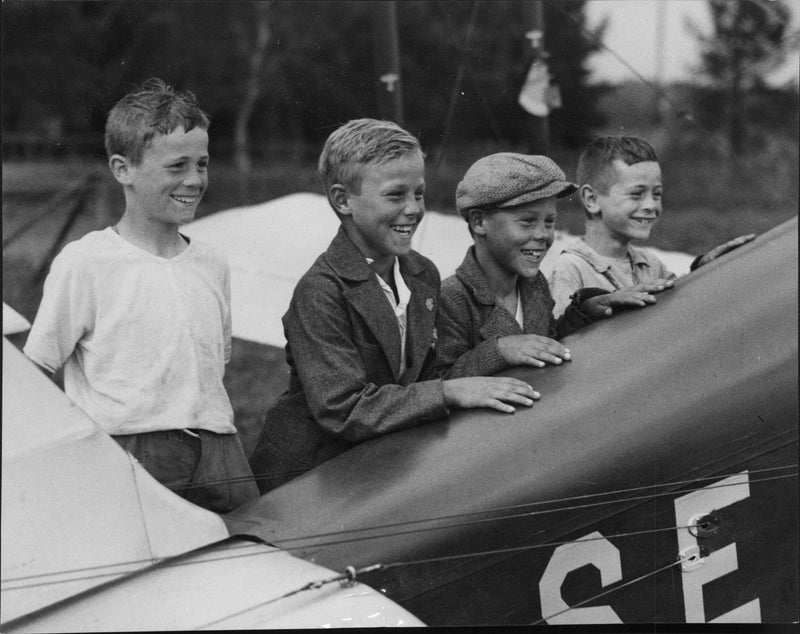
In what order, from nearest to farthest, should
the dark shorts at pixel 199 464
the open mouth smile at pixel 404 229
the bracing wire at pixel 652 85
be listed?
1. the dark shorts at pixel 199 464
2. the open mouth smile at pixel 404 229
3. the bracing wire at pixel 652 85

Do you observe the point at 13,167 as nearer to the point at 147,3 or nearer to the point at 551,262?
the point at 147,3

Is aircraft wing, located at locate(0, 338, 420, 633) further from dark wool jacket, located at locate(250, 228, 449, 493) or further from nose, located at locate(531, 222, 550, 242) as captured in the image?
nose, located at locate(531, 222, 550, 242)

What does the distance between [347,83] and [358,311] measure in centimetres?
53

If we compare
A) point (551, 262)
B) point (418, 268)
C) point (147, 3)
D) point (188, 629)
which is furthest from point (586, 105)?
point (188, 629)

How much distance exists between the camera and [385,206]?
2146mm

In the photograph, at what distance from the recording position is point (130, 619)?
1966 mm

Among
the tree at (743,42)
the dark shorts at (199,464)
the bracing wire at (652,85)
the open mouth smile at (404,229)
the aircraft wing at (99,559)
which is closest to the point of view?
the aircraft wing at (99,559)

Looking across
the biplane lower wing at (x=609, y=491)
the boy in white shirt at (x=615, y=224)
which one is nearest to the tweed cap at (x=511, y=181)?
the boy in white shirt at (x=615, y=224)

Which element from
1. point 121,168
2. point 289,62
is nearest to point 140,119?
point 121,168

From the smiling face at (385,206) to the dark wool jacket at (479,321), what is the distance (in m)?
0.15

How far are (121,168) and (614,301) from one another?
1.02 metres

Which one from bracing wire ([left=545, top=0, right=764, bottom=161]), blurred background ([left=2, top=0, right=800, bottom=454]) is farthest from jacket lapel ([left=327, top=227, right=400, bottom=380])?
bracing wire ([left=545, top=0, right=764, bottom=161])

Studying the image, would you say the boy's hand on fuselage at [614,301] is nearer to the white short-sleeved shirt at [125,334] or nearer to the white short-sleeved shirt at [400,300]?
the white short-sleeved shirt at [400,300]

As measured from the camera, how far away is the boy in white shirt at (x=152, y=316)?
2021mm
